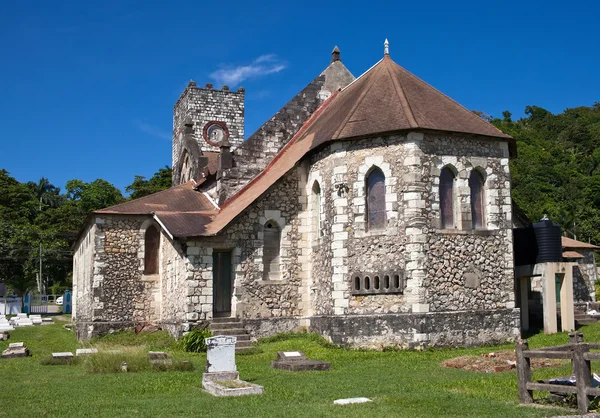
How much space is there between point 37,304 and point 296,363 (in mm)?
42682

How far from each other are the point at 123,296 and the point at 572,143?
6434 centimetres

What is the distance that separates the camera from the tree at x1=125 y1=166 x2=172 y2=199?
67625mm

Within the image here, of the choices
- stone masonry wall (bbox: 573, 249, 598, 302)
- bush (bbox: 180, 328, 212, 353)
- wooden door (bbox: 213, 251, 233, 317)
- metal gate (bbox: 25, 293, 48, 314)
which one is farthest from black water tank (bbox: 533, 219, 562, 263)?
metal gate (bbox: 25, 293, 48, 314)

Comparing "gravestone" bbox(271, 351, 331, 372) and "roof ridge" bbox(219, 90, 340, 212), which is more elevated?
"roof ridge" bbox(219, 90, 340, 212)

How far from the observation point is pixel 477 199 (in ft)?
68.3

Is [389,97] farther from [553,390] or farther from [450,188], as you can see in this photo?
[553,390]

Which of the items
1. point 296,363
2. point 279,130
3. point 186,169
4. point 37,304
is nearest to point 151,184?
point 37,304

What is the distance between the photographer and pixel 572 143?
77.4 metres

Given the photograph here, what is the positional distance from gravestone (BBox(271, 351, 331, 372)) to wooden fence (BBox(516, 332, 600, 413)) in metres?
6.31

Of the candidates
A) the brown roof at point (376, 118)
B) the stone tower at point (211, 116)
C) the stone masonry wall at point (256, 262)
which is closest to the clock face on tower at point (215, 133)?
the stone tower at point (211, 116)

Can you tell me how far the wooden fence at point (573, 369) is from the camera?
9.09 metres

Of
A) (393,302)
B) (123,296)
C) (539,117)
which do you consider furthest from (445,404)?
(539,117)

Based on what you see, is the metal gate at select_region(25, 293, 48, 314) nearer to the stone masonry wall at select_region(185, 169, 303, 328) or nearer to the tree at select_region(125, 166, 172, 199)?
the tree at select_region(125, 166, 172, 199)

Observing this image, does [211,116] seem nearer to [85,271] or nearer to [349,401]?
[85,271]
